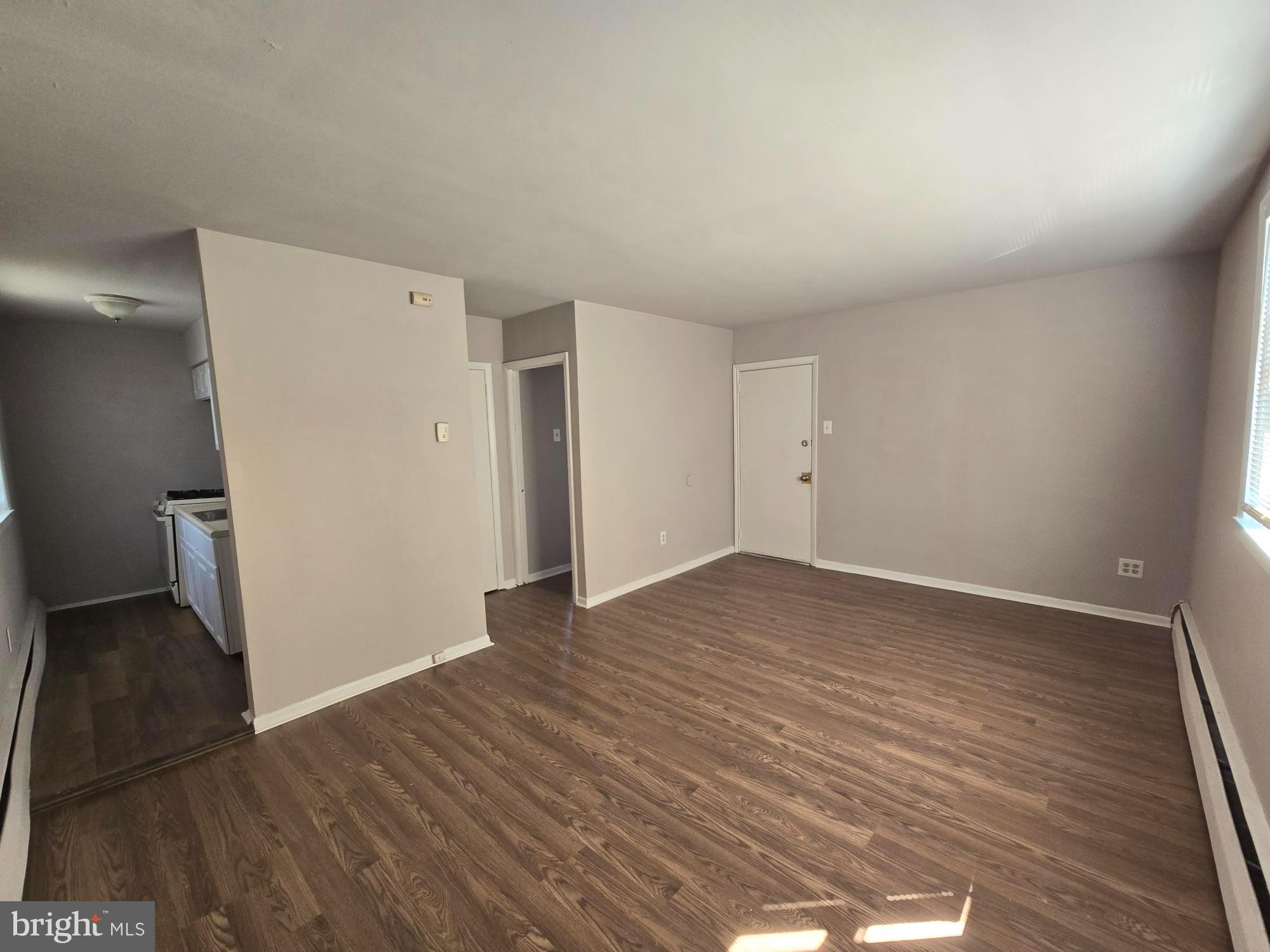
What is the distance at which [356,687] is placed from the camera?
117 inches

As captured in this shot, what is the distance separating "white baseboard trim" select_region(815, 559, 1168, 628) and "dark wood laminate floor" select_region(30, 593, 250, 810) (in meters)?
4.74

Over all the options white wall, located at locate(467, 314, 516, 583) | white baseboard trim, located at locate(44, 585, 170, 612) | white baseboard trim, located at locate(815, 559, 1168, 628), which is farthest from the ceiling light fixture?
white baseboard trim, located at locate(815, 559, 1168, 628)

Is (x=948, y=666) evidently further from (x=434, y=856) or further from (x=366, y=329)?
(x=366, y=329)

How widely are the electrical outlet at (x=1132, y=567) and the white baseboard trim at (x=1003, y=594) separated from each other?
0.26m

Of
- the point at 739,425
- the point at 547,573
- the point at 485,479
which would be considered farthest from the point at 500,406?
the point at 739,425

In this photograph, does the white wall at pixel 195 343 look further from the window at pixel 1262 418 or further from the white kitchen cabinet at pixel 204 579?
the window at pixel 1262 418

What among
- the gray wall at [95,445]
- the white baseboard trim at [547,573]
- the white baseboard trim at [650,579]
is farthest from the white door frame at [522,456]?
the gray wall at [95,445]

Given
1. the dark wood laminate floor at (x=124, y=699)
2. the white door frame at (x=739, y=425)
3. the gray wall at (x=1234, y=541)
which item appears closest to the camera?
the gray wall at (x=1234, y=541)

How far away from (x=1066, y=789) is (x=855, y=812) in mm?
878

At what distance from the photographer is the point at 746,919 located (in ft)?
5.12

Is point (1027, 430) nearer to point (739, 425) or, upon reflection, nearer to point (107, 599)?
point (739, 425)

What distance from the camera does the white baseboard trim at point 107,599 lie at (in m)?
4.55

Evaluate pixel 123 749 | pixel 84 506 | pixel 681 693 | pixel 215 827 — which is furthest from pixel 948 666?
pixel 84 506

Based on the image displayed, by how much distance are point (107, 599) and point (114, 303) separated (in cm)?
299
